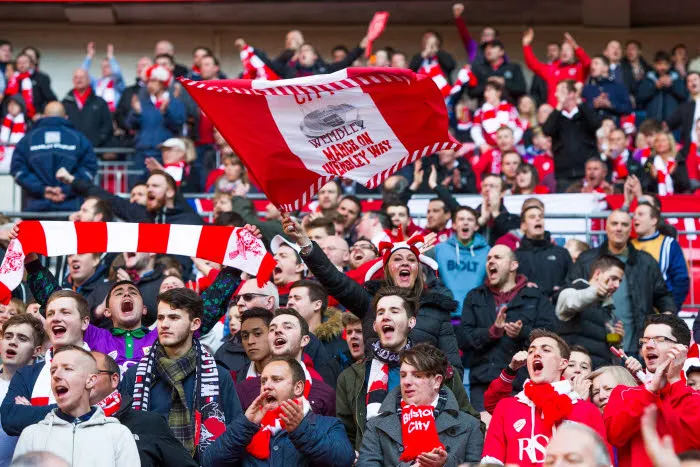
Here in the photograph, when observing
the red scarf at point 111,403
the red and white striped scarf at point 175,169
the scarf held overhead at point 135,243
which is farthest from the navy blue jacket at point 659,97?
the red scarf at point 111,403

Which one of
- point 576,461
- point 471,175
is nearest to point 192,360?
point 576,461

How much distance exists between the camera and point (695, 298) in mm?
14227

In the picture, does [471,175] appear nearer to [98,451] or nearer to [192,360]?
[192,360]

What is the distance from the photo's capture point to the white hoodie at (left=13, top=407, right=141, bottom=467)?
7.56m

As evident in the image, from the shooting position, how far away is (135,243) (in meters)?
10.6

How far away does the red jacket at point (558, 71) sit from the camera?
20453 mm

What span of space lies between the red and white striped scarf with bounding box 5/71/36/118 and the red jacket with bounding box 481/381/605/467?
14024mm

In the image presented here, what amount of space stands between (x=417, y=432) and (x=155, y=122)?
11.1m

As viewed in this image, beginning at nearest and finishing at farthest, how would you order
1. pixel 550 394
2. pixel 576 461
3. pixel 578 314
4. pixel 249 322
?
pixel 576 461 → pixel 550 394 → pixel 249 322 → pixel 578 314

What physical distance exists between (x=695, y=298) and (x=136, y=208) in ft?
19.1

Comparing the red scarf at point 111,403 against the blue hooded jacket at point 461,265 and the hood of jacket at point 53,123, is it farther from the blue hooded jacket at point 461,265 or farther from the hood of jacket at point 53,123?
the hood of jacket at point 53,123

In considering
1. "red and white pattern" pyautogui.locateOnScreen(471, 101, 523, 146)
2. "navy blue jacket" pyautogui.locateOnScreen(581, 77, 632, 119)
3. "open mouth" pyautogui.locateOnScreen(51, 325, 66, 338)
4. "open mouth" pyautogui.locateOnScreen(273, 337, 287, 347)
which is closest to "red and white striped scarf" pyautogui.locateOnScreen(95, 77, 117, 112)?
"red and white pattern" pyautogui.locateOnScreen(471, 101, 523, 146)

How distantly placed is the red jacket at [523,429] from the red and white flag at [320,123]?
238 centimetres

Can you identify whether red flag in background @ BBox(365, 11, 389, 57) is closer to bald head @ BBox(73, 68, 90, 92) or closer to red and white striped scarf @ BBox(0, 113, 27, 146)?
bald head @ BBox(73, 68, 90, 92)
